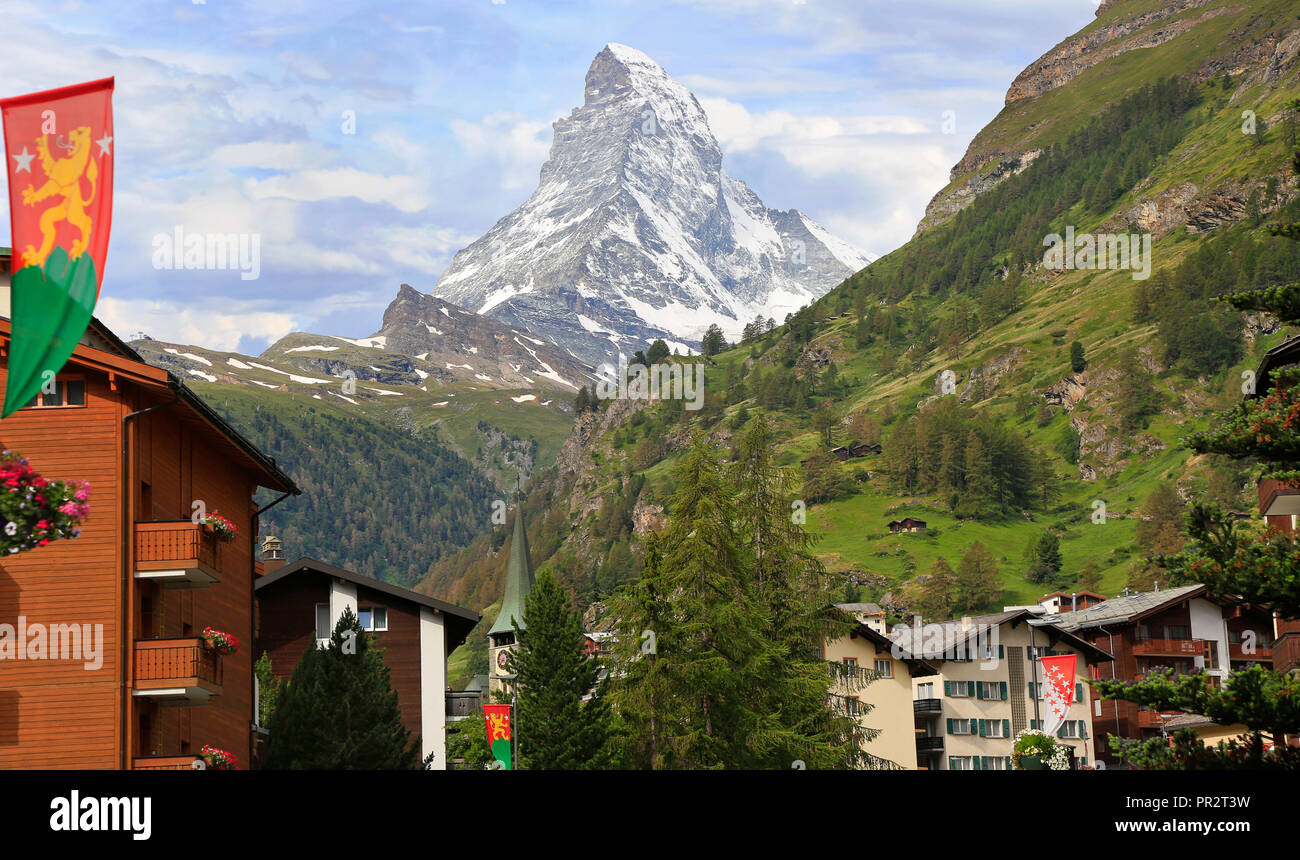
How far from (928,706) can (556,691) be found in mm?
52958

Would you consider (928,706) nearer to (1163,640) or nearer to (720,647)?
(1163,640)

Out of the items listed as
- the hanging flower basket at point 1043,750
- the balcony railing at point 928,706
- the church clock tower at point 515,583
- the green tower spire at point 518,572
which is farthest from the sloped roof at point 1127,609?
the green tower spire at point 518,572

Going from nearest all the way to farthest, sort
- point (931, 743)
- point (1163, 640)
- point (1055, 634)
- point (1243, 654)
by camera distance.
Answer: point (1243, 654) < point (1163, 640) < point (1055, 634) < point (931, 743)

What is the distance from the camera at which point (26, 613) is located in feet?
101

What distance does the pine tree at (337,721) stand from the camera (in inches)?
1329

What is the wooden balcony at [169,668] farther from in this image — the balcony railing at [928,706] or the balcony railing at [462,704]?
the balcony railing at [928,706]

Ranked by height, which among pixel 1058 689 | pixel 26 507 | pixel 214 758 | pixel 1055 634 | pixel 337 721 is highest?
pixel 26 507

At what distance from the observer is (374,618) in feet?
194

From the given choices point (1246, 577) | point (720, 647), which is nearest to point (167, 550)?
point (720, 647)

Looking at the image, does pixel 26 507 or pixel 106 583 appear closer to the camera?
pixel 26 507

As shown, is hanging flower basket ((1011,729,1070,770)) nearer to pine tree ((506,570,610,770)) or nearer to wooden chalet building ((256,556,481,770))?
pine tree ((506,570,610,770))
